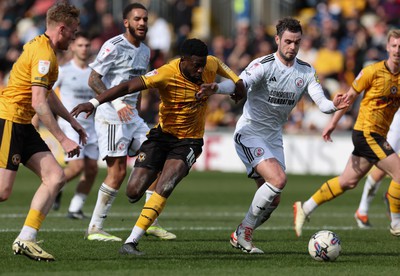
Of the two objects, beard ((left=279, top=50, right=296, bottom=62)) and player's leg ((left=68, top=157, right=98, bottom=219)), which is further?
player's leg ((left=68, top=157, right=98, bottom=219))

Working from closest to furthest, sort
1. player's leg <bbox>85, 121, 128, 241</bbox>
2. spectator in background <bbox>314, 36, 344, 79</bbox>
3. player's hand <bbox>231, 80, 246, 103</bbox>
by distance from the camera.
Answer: player's hand <bbox>231, 80, 246, 103</bbox> < player's leg <bbox>85, 121, 128, 241</bbox> < spectator in background <bbox>314, 36, 344, 79</bbox>

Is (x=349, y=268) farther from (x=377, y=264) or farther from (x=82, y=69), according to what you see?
(x=82, y=69)

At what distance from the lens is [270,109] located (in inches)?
447

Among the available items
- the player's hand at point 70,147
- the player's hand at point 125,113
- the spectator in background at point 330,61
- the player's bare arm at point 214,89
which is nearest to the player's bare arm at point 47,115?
the player's hand at point 70,147

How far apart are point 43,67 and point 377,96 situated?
17.1ft

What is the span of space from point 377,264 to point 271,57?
284 cm

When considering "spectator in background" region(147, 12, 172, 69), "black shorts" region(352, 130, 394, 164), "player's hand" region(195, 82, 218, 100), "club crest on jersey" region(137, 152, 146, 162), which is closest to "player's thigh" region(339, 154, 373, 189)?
"black shorts" region(352, 130, 394, 164)

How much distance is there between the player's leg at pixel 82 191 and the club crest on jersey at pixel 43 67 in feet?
18.9

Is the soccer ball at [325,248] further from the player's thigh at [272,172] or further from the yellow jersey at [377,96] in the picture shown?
the yellow jersey at [377,96]

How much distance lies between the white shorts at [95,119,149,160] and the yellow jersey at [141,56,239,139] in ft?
4.22

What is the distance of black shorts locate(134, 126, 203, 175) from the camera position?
10.9 m

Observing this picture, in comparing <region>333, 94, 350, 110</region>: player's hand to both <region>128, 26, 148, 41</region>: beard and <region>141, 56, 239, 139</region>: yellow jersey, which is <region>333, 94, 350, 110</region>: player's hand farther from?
<region>128, 26, 148, 41</region>: beard

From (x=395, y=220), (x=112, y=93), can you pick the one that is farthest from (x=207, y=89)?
(x=395, y=220)

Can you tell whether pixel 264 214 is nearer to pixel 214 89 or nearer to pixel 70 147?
pixel 214 89
